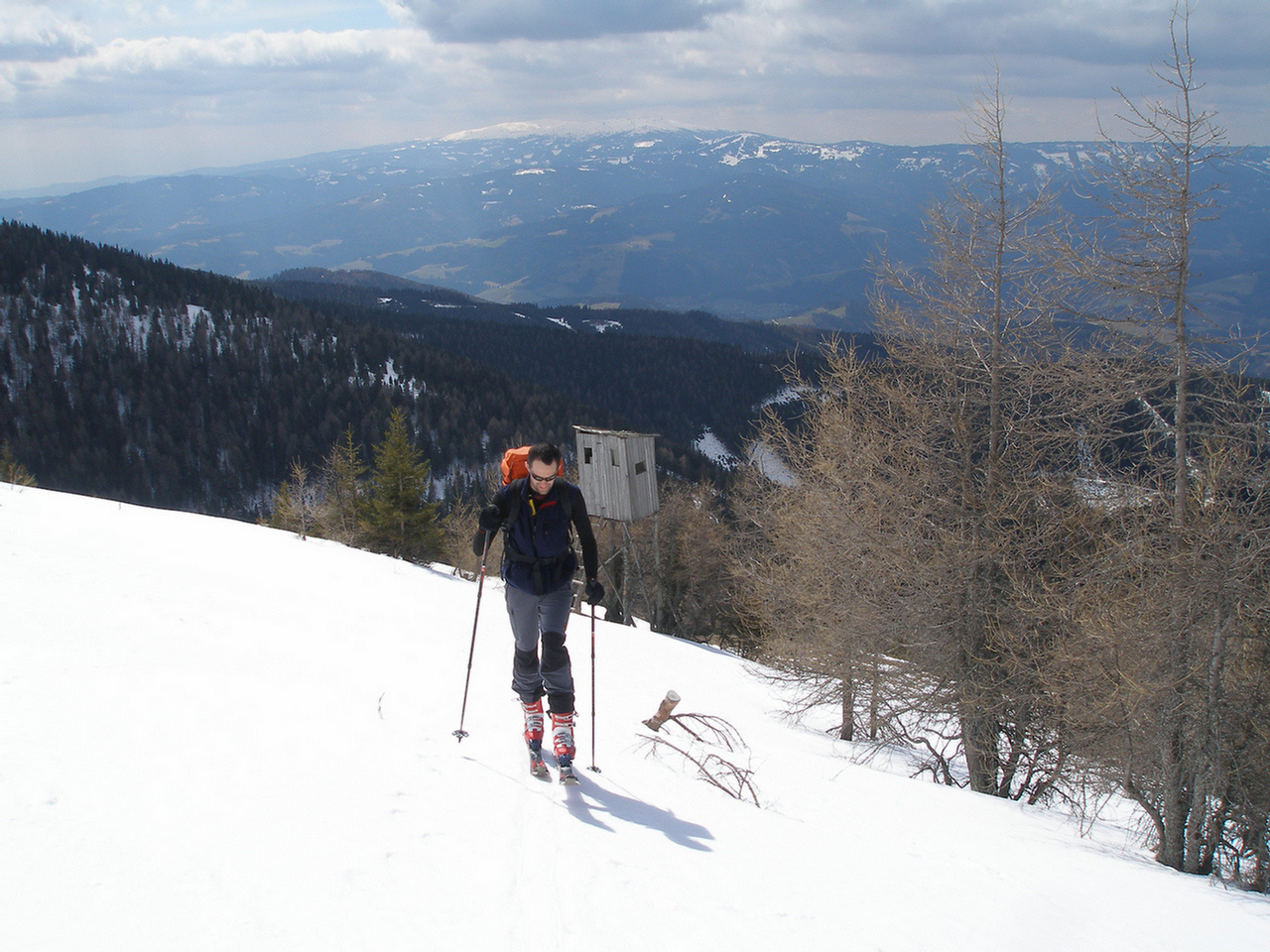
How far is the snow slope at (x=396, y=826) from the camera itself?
2771 millimetres

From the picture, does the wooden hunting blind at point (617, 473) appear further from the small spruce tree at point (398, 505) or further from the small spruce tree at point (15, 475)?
the small spruce tree at point (15, 475)

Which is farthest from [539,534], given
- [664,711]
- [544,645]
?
[664,711]

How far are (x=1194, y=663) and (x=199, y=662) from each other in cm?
940

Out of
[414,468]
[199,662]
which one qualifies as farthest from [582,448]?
[199,662]

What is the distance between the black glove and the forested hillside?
75.0 m

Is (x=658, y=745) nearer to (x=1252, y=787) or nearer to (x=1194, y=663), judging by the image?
(x=1194, y=663)

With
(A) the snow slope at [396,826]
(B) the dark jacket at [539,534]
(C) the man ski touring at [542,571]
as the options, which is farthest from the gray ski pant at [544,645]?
(A) the snow slope at [396,826]

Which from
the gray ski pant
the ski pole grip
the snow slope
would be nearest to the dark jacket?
the gray ski pant

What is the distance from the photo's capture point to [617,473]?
76.2 ft

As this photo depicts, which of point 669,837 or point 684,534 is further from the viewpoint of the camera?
point 684,534

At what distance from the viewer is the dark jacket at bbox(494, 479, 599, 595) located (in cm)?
484

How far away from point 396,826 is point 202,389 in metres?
115

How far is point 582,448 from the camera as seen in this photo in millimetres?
23906

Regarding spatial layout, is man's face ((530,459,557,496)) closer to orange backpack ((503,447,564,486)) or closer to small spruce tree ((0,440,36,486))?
orange backpack ((503,447,564,486))
